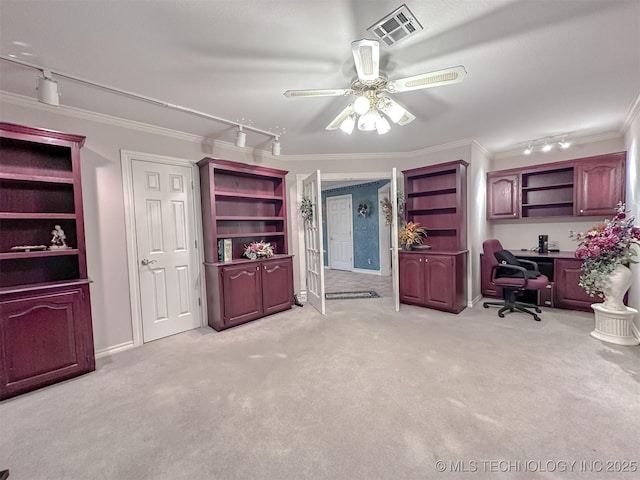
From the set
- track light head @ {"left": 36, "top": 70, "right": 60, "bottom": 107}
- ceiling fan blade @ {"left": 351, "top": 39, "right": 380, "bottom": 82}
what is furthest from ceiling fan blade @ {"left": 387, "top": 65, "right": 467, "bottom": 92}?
track light head @ {"left": 36, "top": 70, "right": 60, "bottom": 107}

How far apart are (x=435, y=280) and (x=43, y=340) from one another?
168 inches

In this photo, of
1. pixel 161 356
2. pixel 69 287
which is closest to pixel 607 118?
pixel 161 356

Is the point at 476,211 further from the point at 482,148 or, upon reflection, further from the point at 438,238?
the point at 482,148

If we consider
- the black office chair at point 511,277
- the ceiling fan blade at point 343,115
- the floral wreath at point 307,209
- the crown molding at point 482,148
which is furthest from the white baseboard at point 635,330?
the floral wreath at point 307,209

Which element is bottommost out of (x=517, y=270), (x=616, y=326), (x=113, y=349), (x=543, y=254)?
(x=113, y=349)

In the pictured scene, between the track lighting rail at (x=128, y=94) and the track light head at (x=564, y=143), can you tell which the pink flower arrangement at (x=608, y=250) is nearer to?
the track light head at (x=564, y=143)

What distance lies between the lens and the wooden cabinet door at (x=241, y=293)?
354 cm

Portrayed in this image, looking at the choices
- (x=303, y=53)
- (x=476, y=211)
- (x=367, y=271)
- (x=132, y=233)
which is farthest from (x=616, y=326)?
(x=132, y=233)

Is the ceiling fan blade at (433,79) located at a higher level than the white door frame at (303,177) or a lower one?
higher

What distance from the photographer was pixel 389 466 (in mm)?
1520

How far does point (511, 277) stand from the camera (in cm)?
397

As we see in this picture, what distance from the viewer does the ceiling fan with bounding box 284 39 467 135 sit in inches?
67.1

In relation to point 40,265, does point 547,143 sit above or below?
above

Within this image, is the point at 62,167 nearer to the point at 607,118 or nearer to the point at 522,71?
the point at 522,71
